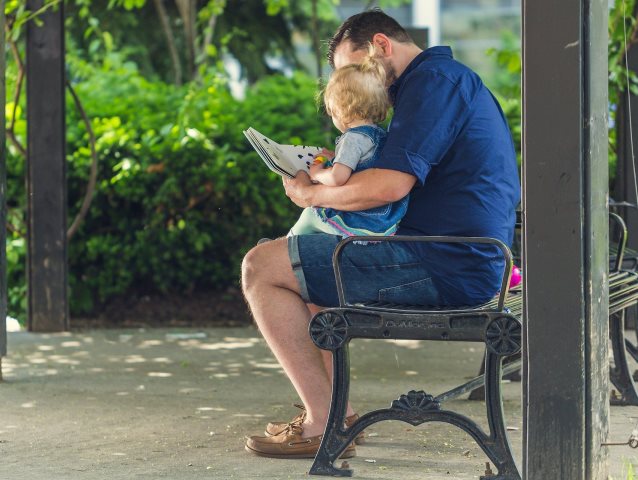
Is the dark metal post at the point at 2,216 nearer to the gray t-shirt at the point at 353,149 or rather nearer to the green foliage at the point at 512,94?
the gray t-shirt at the point at 353,149

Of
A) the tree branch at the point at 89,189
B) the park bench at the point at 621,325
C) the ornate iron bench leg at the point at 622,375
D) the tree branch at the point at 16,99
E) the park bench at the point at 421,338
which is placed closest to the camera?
the park bench at the point at 421,338

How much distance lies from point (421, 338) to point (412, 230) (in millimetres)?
454

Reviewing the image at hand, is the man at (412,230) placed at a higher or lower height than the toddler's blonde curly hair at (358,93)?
lower

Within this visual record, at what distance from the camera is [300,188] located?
4484 millimetres

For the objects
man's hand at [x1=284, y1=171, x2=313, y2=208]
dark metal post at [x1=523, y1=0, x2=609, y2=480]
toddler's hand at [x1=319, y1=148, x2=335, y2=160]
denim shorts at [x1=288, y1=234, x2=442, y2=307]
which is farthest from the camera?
toddler's hand at [x1=319, y1=148, x2=335, y2=160]

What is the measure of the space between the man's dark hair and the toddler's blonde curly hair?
0.69 feet

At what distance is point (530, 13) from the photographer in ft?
11.9

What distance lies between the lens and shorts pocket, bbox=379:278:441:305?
432 cm

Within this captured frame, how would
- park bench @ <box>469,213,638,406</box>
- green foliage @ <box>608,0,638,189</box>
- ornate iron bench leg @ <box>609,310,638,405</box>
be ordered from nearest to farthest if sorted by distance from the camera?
park bench @ <box>469,213,638,406</box> < ornate iron bench leg @ <box>609,310,638,405</box> < green foliage @ <box>608,0,638,189</box>

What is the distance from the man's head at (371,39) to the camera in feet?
15.1

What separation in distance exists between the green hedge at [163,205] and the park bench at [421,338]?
415 centimetres

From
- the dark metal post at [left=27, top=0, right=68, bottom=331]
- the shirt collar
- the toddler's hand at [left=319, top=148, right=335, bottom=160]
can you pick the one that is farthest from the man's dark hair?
the dark metal post at [left=27, top=0, right=68, bottom=331]

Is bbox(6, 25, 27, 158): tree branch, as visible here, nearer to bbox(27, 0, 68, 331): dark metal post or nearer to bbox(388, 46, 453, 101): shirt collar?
bbox(27, 0, 68, 331): dark metal post

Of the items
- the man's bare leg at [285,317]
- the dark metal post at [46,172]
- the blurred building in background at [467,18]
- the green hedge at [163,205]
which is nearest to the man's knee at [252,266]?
the man's bare leg at [285,317]
